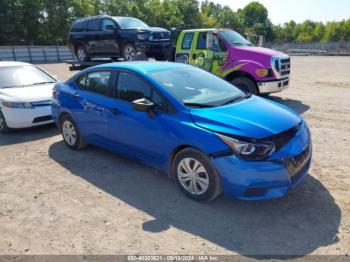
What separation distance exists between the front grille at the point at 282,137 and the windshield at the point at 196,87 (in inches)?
36.6

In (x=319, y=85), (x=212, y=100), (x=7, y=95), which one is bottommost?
(x=319, y=85)

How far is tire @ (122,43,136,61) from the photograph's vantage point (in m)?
12.3

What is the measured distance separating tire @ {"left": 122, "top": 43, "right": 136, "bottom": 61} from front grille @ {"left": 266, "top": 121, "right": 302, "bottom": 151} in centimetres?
908

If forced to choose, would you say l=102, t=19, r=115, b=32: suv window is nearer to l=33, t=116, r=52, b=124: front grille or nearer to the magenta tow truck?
the magenta tow truck

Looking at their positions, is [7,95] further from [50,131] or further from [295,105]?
[295,105]

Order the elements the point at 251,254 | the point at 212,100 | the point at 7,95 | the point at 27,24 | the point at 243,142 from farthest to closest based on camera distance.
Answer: the point at 27,24, the point at 7,95, the point at 212,100, the point at 243,142, the point at 251,254

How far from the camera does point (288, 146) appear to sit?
3.86 meters

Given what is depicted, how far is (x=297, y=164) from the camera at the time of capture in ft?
12.8

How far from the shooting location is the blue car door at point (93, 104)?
5.29 metres

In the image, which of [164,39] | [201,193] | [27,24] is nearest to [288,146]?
[201,193]

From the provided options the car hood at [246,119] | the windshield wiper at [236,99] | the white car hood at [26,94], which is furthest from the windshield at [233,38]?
the car hood at [246,119]

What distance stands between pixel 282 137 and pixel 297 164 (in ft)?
1.16

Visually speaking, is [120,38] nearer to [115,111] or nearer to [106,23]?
[106,23]

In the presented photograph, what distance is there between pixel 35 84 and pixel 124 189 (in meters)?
4.72
